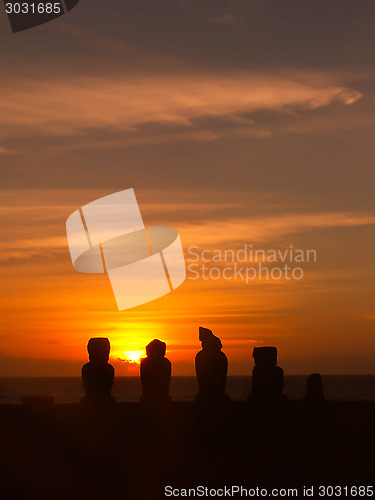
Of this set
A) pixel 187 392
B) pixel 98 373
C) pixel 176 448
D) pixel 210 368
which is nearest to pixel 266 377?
pixel 210 368

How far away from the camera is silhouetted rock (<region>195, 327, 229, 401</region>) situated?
2161 cm

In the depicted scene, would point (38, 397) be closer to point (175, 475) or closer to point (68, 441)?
point (68, 441)

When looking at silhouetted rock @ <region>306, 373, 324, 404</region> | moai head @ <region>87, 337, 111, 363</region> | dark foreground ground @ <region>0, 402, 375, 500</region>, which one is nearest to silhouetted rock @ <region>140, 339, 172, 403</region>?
dark foreground ground @ <region>0, 402, 375, 500</region>

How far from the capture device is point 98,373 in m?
21.9

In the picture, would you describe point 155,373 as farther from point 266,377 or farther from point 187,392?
point 187,392

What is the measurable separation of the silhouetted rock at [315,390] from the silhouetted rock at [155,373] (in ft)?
13.2

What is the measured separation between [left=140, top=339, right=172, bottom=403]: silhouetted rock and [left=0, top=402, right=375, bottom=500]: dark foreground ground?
1.39ft

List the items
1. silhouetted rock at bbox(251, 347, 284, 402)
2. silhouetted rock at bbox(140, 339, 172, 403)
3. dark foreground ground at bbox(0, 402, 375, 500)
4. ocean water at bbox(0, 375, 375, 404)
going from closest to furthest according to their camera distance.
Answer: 1. dark foreground ground at bbox(0, 402, 375, 500)
2. silhouetted rock at bbox(140, 339, 172, 403)
3. silhouetted rock at bbox(251, 347, 284, 402)
4. ocean water at bbox(0, 375, 375, 404)

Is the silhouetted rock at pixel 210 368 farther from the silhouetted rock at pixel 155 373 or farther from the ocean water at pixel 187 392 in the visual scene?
the ocean water at pixel 187 392

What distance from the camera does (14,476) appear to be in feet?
61.2

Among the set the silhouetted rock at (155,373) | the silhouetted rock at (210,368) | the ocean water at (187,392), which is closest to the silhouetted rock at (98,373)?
the silhouetted rock at (155,373)

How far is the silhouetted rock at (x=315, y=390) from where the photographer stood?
2206 centimetres

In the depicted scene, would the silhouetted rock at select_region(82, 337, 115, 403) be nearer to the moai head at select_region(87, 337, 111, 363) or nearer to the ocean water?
the moai head at select_region(87, 337, 111, 363)

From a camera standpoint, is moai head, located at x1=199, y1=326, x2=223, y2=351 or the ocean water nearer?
moai head, located at x1=199, y1=326, x2=223, y2=351
